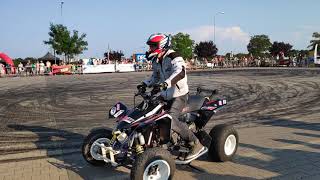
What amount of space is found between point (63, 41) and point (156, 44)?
4708 centimetres

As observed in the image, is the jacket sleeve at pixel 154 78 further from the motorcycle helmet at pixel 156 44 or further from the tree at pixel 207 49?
the tree at pixel 207 49

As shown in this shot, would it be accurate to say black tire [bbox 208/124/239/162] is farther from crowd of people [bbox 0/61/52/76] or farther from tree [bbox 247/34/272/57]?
tree [bbox 247/34/272/57]

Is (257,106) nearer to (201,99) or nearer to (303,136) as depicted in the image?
(303,136)

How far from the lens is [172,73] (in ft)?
18.2

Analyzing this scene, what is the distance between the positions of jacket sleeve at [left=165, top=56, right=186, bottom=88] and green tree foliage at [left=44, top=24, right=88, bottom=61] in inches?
1853

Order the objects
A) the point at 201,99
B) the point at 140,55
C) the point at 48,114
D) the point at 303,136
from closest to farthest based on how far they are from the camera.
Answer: the point at 201,99 → the point at 303,136 → the point at 48,114 → the point at 140,55

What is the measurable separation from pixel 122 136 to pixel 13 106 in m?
9.20

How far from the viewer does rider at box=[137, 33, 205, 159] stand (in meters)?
5.47

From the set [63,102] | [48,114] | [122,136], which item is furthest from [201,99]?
[63,102]

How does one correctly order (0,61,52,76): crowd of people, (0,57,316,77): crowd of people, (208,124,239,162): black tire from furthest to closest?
(0,57,316,77): crowd of people, (0,61,52,76): crowd of people, (208,124,239,162): black tire

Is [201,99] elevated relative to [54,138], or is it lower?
elevated

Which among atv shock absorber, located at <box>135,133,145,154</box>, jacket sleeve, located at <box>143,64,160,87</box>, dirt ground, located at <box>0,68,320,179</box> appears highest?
jacket sleeve, located at <box>143,64,160,87</box>

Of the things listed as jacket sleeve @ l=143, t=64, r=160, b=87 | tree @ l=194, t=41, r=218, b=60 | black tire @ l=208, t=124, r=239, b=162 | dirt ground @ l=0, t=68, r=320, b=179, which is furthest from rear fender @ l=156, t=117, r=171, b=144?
tree @ l=194, t=41, r=218, b=60

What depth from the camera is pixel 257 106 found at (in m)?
12.5
